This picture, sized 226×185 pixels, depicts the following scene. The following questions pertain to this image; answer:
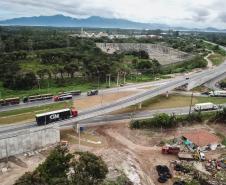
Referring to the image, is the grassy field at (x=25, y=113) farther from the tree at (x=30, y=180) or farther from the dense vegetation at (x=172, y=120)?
the tree at (x=30, y=180)

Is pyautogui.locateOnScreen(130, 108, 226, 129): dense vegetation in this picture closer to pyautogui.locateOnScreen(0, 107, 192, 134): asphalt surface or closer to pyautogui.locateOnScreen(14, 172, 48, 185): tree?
pyautogui.locateOnScreen(0, 107, 192, 134): asphalt surface

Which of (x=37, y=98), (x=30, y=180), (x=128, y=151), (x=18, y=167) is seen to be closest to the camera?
(x=30, y=180)

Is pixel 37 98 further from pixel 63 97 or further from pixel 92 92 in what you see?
pixel 92 92

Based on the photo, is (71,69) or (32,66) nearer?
(71,69)

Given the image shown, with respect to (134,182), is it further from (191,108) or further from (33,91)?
(33,91)

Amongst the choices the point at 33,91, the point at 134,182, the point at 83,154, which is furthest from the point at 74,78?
the point at 83,154

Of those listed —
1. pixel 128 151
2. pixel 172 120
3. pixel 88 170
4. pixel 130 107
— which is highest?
pixel 88 170

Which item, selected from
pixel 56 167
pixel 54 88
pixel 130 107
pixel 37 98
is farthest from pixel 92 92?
pixel 56 167
